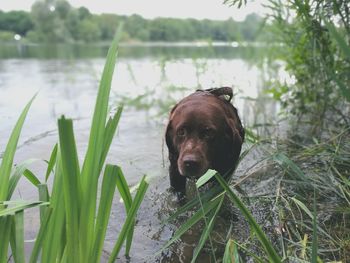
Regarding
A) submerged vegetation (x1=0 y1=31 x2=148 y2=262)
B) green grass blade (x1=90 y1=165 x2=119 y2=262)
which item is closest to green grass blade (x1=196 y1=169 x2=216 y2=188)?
submerged vegetation (x1=0 y1=31 x2=148 y2=262)

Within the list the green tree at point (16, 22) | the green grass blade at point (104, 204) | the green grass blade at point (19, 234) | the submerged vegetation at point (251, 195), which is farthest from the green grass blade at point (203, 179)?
the green tree at point (16, 22)

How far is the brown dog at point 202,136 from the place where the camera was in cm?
278

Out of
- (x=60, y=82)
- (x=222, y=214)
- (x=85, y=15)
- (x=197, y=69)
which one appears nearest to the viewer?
(x=222, y=214)

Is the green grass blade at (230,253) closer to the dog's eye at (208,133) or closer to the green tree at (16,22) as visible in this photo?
the dog's eye at (208,133)

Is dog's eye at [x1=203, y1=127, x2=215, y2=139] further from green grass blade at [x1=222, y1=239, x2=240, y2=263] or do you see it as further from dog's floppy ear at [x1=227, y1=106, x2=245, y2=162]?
green grass blade at [x1=222, y1=239, x2=240, y2=263]

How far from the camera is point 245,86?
Result: 943 cm

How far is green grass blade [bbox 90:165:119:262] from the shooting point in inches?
64.9

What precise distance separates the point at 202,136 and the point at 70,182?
1.49 metres

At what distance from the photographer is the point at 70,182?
1.54m

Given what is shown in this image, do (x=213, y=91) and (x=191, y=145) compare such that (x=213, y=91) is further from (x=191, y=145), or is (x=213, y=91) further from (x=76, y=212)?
(x=76, y=212)

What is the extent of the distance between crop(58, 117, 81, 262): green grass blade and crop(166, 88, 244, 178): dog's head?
1.19 meters

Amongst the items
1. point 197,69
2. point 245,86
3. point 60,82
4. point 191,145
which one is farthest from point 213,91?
point 60,82

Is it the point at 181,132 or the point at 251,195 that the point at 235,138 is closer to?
the point at 181,132

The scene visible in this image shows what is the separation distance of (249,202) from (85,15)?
45.0 m
